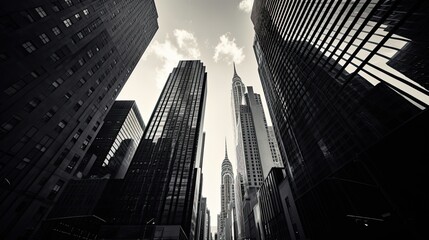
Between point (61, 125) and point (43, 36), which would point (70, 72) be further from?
point (61, 125)

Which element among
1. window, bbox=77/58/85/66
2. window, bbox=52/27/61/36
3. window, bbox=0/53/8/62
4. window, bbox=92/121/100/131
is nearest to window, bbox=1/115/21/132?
window, bbox=0/53/8/62

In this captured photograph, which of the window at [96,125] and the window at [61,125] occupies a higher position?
the window at [96,125]

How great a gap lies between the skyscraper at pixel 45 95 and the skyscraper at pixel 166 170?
86.2ft

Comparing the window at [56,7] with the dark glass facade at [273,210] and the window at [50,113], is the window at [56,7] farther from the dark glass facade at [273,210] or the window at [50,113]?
the dark glass facade at [273,210]

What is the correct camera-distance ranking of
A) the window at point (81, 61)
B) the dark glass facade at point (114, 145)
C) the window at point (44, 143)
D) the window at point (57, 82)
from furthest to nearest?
1. the dark glass facade at point (114, 145)
2. the window at point (81, 61)
3. the window at point (57, 82)
4. the window at point (44, 143)

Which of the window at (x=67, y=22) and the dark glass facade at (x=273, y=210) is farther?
the dark glass facade at (x=273, y=210)

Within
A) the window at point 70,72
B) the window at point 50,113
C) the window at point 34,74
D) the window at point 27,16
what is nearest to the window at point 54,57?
the window at point 70,72

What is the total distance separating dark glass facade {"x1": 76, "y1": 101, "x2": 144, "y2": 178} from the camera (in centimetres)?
8931

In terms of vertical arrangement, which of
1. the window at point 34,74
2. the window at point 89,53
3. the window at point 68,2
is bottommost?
the window at point 34,74

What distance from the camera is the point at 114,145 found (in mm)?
96938

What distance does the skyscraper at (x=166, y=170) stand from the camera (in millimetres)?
57688

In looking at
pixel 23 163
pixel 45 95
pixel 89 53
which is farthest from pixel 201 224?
pixel 89 53

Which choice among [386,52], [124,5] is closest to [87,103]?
[124,5]

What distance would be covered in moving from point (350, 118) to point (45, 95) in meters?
56.6
